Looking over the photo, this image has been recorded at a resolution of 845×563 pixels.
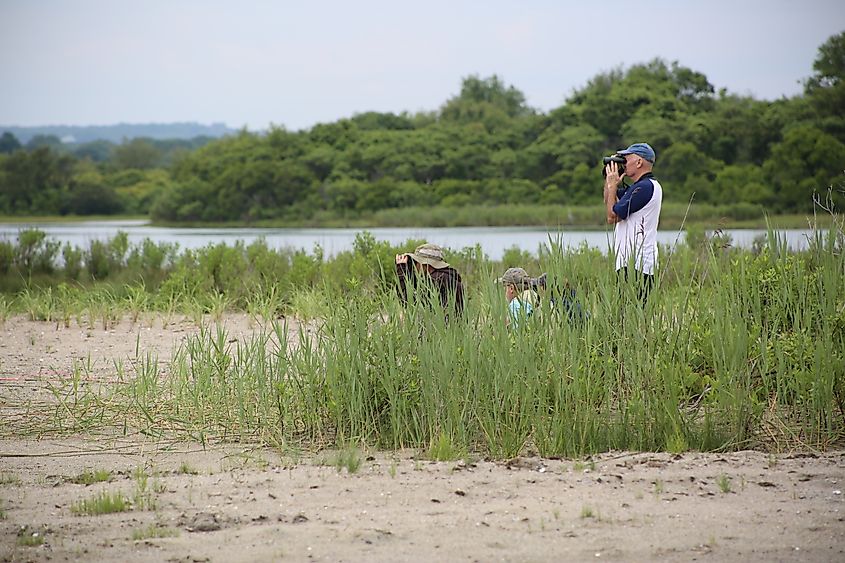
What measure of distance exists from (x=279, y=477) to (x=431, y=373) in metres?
1.06

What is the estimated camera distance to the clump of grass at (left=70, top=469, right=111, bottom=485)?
18.1 ft

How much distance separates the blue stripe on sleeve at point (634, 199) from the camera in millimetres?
7179

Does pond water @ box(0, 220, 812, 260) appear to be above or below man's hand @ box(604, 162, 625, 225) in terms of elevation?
below

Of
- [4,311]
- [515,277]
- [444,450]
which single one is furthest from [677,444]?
[4,311]

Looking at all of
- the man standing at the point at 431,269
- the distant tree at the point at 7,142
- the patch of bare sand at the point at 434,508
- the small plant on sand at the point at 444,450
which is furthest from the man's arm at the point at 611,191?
the distant tree at the point at 7,142

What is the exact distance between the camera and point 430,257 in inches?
314

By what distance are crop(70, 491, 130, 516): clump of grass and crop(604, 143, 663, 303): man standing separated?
10.5 ft

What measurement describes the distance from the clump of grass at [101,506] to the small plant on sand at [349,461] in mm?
1059

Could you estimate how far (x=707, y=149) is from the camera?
4184 centimetres

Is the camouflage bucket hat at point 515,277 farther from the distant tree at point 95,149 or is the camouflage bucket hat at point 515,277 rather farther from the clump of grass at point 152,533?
the distant tree at point 95,149

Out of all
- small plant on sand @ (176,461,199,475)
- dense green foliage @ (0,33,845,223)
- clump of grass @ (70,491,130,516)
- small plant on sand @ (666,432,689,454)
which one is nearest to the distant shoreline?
dense green foliage @ (0,33,845,223)

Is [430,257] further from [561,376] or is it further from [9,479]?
[9,479]

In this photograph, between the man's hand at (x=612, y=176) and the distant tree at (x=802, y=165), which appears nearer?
the man's hand at (x=612, y=176)

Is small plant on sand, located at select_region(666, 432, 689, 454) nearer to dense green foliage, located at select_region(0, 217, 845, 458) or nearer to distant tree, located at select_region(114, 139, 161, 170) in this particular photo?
dense green foliage, located at select_region(0, 217, 845, 458)
